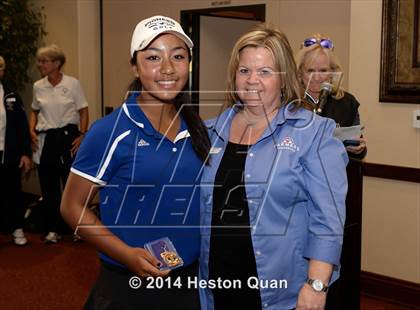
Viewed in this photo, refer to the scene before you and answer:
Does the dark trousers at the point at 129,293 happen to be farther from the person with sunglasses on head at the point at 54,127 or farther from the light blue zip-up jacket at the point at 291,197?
the person with sunglasses on head at the point at 54,127

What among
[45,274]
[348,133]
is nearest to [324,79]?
[348,133]

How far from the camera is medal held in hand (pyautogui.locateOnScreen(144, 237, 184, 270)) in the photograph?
1.59 m

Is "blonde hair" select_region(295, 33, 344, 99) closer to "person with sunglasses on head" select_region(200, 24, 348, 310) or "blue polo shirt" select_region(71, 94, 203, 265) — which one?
"person with sunglasses on head" select_region(200, 24, 348, 310)

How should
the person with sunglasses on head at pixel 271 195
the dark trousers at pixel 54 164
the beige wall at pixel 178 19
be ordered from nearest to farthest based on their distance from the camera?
1. the person with sunglasses on head at pixel 271 195
2. the beige wall at pixel 178 19
3. the dark trousers at pixel 54 164

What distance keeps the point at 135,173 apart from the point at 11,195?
3499 millimetres

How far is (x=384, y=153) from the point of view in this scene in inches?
139

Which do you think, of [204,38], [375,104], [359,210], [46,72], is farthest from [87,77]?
[359,210]

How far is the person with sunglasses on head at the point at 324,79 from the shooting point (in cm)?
274

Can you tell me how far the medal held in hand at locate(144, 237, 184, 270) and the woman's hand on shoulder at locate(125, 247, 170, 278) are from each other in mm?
28

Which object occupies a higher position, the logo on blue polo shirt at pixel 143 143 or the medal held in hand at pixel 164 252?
the logo on blue polo shirt at pixel 143 143

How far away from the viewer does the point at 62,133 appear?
477 cm

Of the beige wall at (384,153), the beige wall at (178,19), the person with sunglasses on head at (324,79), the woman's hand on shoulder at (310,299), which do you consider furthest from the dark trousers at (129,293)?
the beige wall at (178,19)

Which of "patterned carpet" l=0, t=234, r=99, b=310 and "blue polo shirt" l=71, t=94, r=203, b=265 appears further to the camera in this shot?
"patterned carpet" l=0, t=234, r=99, b=310

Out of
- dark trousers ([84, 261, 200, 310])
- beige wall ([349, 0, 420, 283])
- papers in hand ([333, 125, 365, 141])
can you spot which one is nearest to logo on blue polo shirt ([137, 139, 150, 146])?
dark trousers ([84, 261, 200, 310])
